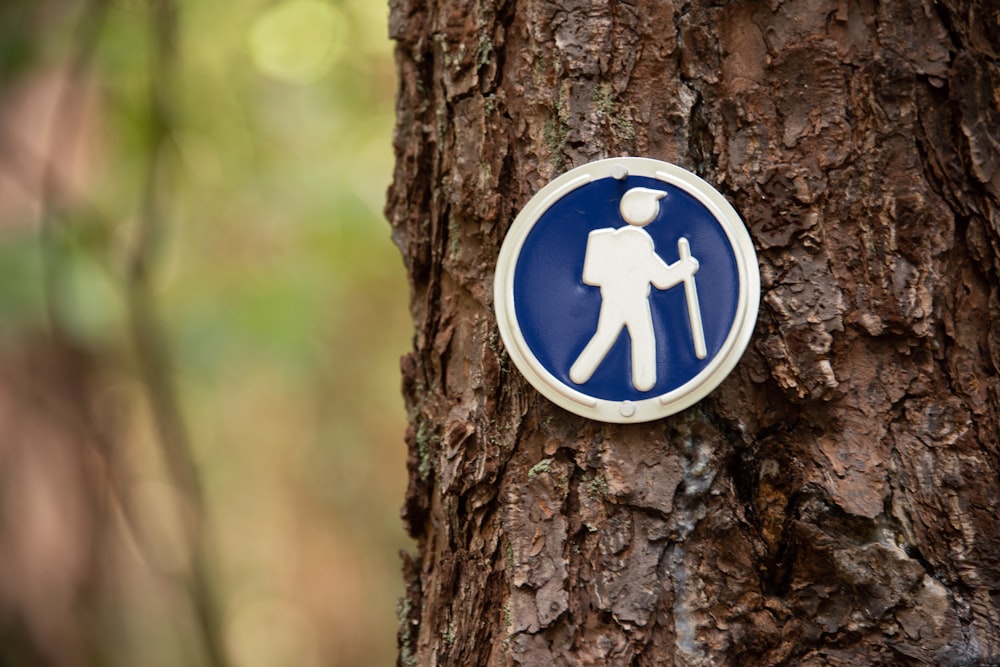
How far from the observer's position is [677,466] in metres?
0.90

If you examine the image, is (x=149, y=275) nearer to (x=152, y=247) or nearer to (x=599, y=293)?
(x=152, y=247)

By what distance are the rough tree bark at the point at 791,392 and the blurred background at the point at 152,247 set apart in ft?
7.44

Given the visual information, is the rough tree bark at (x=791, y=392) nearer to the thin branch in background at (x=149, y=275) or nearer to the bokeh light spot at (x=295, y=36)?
the thin branch in background at (x=149, y=275)

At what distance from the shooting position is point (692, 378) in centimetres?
88

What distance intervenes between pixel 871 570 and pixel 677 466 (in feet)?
0.77

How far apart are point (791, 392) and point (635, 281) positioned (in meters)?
0.22

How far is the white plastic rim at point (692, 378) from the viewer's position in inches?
34.7

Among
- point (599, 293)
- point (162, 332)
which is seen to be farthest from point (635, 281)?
point (162, 332)

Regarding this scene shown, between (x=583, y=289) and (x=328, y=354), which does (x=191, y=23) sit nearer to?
(x=328, y=354)

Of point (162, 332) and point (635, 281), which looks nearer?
point (635, 281)

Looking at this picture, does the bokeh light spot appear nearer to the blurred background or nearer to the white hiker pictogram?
the blurred background

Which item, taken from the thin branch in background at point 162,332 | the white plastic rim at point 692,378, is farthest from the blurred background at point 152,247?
the white plastic rim at point 692,378

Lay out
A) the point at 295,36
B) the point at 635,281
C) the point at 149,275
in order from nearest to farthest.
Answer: the point at 635,281
the point at 149,275
the point at 295,36

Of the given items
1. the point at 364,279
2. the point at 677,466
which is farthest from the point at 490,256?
the point at 364,279
